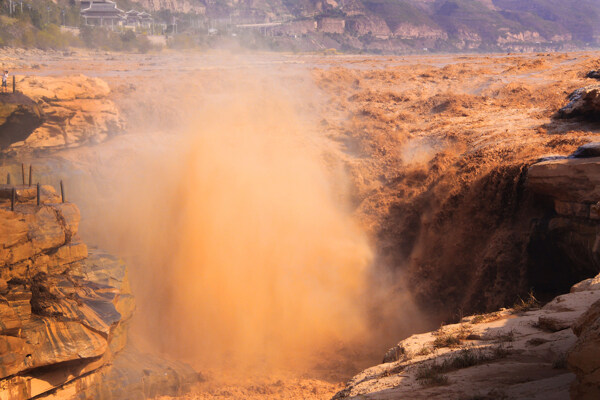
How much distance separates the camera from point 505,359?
5742 millimetres

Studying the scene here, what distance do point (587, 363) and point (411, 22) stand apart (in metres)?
64.8

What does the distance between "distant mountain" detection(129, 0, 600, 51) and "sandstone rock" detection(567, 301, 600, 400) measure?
151 ft

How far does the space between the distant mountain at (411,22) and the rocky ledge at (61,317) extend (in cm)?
3978

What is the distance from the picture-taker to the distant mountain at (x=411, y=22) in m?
55.1

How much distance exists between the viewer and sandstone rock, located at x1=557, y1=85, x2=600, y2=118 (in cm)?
1239

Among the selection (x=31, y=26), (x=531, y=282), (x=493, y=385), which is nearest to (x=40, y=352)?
(x=493, y=385)

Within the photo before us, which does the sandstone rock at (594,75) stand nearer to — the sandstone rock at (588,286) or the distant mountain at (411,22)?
the sandstone rock at (588,286)

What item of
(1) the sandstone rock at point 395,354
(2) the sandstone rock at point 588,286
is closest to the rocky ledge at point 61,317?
(1) the sandstone rock at point 395,354

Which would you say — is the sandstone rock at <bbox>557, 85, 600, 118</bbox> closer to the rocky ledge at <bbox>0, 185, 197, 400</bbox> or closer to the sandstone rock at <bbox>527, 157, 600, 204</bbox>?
the sandstone rock at <bbox>527, 157, 600, 204</bbox>

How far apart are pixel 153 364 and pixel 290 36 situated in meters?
44.8

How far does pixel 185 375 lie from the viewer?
34.2ft

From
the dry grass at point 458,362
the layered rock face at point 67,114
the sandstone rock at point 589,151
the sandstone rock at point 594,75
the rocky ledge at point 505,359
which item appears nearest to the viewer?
the rocky ledge at point 505,359

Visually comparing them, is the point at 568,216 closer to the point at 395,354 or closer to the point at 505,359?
the point at 395,354

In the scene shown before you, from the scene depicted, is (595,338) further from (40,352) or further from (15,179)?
(15,179)
